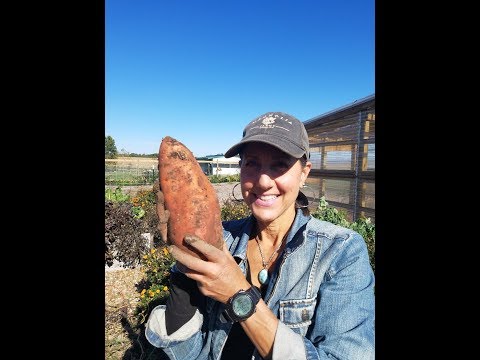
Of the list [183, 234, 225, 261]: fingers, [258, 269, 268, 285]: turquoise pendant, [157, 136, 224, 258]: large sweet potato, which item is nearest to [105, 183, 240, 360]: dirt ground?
[258, 269, 268, 285]: turquoise pendant

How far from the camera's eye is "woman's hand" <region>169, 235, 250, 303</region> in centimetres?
116

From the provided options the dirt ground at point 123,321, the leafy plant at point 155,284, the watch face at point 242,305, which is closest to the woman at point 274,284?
the watch face at point 242,305

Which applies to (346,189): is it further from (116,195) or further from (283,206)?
(283,206)

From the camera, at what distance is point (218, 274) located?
1.17 metres

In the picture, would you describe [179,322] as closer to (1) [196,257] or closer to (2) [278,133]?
(1) [196,257]

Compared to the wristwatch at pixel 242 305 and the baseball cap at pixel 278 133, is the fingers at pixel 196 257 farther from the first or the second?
the baseball cap at pixel 278 133

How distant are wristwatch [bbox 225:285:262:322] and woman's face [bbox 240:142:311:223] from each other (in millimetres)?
472

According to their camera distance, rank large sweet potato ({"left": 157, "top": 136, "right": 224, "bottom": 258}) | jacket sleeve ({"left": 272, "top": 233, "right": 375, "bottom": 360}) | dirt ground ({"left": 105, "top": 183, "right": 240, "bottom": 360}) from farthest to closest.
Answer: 1. dirt ground ({"left": 105, "top": 183, "right": 240, "bottom": 360})
2. large sweet potato ({"left": 157, "top": 136, "right": 224, "bottom": 258})
3. jacket sleeve ({"left": 272, "top": 233, "right": 375, "bottom": 360})

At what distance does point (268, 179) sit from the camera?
1486mm

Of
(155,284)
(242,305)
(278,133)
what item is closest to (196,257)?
(242,305)

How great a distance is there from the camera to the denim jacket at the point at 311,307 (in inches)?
45.8

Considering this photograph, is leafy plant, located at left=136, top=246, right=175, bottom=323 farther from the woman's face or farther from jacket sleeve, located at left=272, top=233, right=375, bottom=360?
jacket sleeve, located at left=272, top=233, right=375, bottom=360
